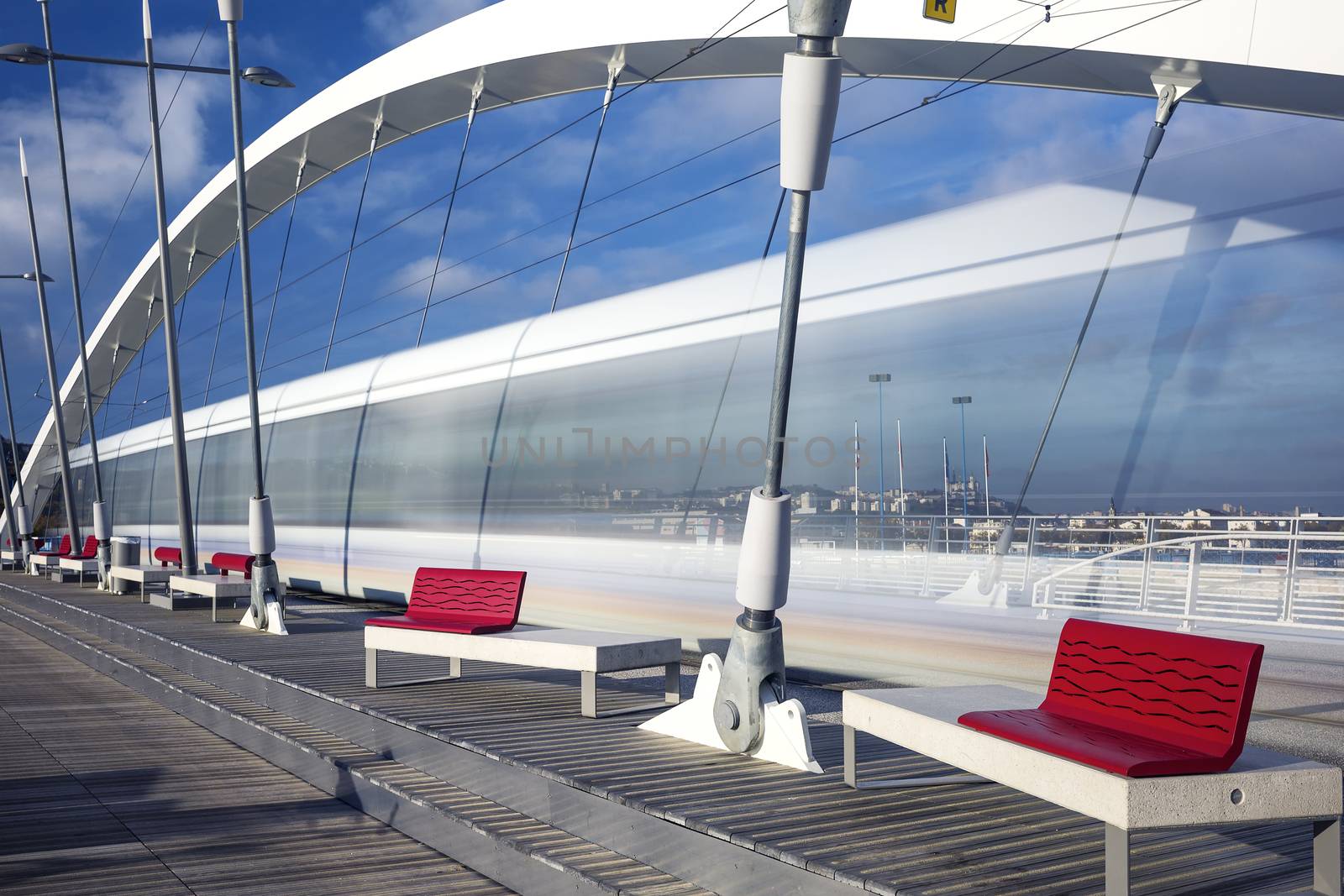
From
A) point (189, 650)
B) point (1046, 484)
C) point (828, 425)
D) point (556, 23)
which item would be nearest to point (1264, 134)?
point (1046, 484)

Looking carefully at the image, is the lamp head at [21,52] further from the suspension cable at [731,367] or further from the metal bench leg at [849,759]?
the metal bench leg at [849,759]

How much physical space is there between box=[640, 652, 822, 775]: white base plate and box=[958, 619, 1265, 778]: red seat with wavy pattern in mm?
1050

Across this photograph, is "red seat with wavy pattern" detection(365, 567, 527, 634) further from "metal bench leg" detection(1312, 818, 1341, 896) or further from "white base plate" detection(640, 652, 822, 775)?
"metal bench leg" detection(1312, 818, 1341, 896)

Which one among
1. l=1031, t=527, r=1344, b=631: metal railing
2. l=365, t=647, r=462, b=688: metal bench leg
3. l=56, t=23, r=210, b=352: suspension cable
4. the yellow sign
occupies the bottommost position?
l=365, t=647, r=462, b=688: metal bench leg

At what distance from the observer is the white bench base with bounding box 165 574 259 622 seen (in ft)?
40.1

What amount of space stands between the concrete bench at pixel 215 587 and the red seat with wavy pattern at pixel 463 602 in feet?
15.9

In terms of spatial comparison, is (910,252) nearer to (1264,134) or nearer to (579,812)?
(1264,134)

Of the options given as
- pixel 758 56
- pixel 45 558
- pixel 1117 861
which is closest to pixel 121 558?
pixel 45 558

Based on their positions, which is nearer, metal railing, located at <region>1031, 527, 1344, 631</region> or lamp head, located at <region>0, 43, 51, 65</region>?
metal railing, located at <region>1031, 527, 1344, 631</region>

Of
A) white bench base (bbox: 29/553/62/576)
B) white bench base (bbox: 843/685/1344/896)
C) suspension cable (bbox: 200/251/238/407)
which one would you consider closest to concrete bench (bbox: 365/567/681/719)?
white bench base (bbox: 843/685/1344/896)

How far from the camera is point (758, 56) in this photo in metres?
11.7

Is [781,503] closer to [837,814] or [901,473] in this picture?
[837,814]

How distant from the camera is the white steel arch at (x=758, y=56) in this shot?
660 cm

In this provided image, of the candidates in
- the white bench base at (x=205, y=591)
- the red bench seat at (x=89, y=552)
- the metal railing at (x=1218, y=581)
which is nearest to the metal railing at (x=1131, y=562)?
the metal railing at (x=1218, y=581)
